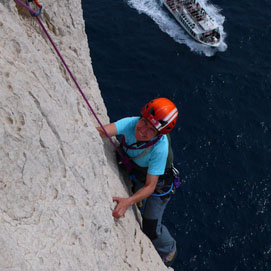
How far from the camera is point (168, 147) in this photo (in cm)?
995

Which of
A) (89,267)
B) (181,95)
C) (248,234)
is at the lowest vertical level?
(248,234)

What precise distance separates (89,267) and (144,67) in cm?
3191

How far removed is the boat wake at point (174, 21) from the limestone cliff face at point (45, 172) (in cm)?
3601

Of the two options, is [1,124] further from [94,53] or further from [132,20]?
[132,20]

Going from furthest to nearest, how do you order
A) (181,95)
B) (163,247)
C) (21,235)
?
(181,95) → (163,247) → (21,235)

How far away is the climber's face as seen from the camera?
9227 mm

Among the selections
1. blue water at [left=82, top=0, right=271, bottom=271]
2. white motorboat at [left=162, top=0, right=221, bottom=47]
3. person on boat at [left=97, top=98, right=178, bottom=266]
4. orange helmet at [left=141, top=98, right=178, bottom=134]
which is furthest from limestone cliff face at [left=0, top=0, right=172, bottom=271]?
white motorboat at [left=162, top=0, right=221, bottom=47]

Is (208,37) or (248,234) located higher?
(208,37)

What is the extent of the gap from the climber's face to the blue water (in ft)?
54.4

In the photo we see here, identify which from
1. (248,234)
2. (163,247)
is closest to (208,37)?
(248,234)

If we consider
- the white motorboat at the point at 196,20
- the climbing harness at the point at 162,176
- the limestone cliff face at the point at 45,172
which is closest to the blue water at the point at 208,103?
the white motorboat at the point at 196,20

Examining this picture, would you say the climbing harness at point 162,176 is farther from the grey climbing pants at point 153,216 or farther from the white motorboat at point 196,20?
the white motorboat at point 196,20

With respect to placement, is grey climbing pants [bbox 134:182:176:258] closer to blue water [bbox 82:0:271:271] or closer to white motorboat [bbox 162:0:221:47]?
blue water [bbox 82:0:271:271]

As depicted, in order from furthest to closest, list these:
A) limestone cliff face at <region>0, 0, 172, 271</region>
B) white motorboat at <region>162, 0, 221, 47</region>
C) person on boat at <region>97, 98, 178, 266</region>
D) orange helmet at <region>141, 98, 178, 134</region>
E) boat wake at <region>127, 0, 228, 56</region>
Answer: white motorboat at <region>162, 0, 221, 47</region> → boat wake at <region>127, 0, 228, 56</region> → person on boat at <region>97, 98, 178, 266</region> → orange helmet at <region>141, 98, 178, 134</region> → limestone cliff face at <region>0, 0, 172, 271</region>
